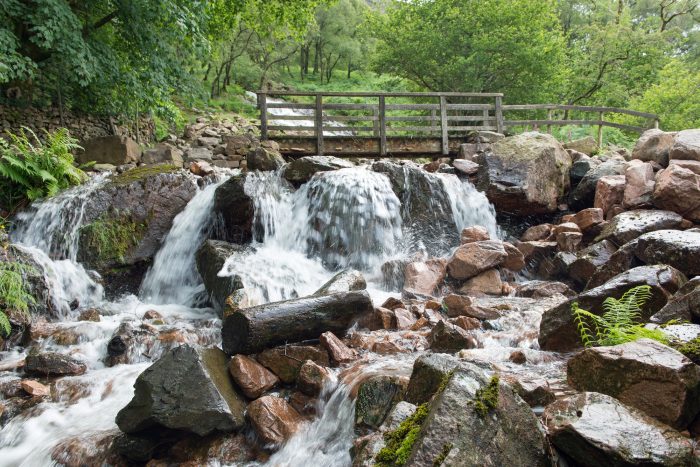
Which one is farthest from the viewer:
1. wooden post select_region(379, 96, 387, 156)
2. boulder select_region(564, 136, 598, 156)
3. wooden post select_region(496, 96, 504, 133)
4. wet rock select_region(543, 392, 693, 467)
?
wooden post select_region(496, 96, 504, 133)

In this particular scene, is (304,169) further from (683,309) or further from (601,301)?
(683,309)

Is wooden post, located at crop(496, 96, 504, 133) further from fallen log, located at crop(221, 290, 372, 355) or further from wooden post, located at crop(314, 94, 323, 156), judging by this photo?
fallen log, located at crop(221, 290, 372, 355)

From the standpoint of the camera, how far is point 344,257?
8062 millimetres

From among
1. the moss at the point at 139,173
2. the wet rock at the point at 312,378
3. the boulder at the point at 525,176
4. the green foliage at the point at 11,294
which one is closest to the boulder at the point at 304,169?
the moss at the point at 139,173

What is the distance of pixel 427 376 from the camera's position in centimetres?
268

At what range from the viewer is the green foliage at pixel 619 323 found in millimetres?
2894

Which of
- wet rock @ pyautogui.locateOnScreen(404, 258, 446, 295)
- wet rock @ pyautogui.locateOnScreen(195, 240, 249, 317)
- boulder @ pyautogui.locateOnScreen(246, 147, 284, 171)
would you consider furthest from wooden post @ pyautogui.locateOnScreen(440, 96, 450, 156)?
wet rock @ pyautogui.locateOnScreen(195, 240, 249, 317)

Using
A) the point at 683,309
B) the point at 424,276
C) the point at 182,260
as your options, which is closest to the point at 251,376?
the point at 683,309

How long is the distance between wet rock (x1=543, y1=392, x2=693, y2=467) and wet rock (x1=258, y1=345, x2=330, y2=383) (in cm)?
219

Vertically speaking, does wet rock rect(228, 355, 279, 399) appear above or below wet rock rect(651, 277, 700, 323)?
below

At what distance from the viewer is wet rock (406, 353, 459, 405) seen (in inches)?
104

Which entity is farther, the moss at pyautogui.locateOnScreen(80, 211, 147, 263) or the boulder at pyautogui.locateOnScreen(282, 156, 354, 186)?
the boulder at pyautogui.locateOnScreen(282, 156, 354, 186)

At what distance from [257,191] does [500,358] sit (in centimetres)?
572

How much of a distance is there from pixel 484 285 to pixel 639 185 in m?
3.88
